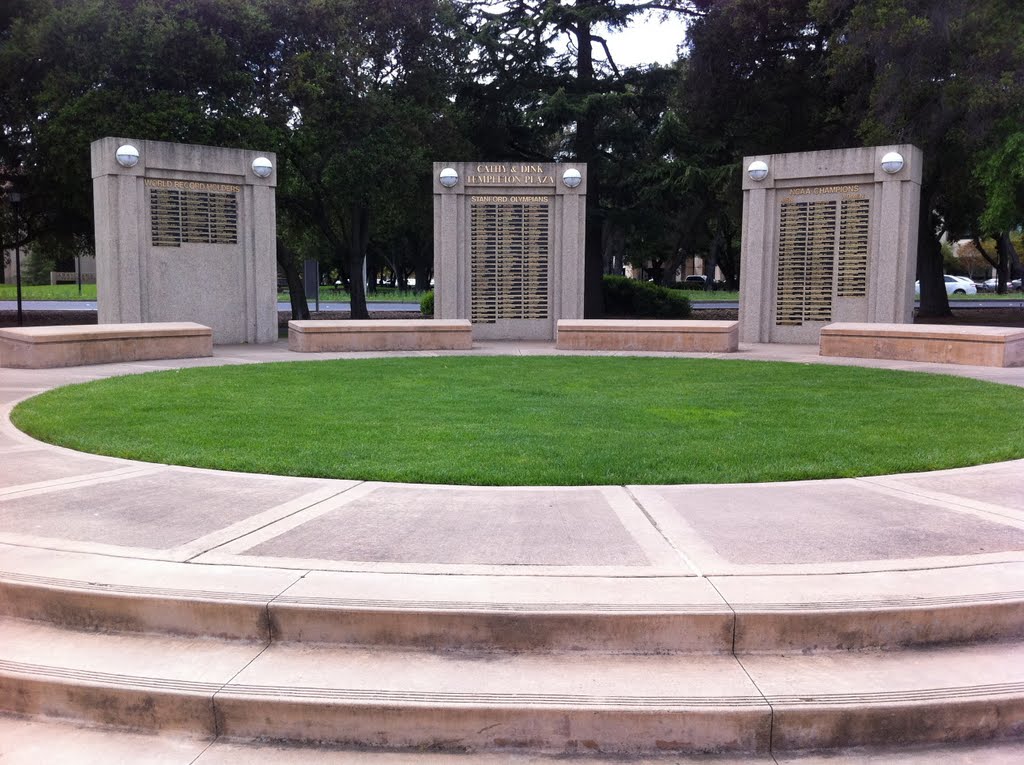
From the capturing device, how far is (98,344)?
14.4 meters

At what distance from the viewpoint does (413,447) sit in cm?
738

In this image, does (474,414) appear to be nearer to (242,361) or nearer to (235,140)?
(242,361)

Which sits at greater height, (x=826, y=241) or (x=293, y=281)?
(x=826, y=241)

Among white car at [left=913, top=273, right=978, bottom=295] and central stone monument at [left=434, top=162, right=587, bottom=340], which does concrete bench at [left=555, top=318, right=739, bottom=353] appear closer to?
central stone monument at [left=434, top=162, right=587, bottom=340]

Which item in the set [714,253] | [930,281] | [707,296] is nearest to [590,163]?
[930,281]

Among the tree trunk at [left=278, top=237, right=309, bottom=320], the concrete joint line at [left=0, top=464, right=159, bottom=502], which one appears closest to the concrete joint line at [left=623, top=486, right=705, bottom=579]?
the concrete joint line at [left=0, top=464, right=159, bottom=502]

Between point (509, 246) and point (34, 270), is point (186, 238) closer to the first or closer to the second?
point (509, 246)

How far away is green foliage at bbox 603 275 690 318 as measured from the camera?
30.9 meters

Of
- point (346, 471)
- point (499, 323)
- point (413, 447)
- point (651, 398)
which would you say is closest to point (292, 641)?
point (346, 471)

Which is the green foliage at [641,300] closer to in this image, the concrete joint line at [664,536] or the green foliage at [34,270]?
the concrete joint line at [664,536]

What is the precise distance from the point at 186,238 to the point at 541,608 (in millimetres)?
15919

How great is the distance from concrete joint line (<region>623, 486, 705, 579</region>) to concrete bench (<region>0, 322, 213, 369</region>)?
1117 centimetres

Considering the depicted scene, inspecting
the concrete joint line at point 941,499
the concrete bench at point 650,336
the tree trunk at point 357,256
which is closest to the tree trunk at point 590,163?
the tree trunk at point 357,256

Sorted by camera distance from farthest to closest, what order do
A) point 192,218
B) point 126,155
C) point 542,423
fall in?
point 192,218, point 126,155, point 542,423
